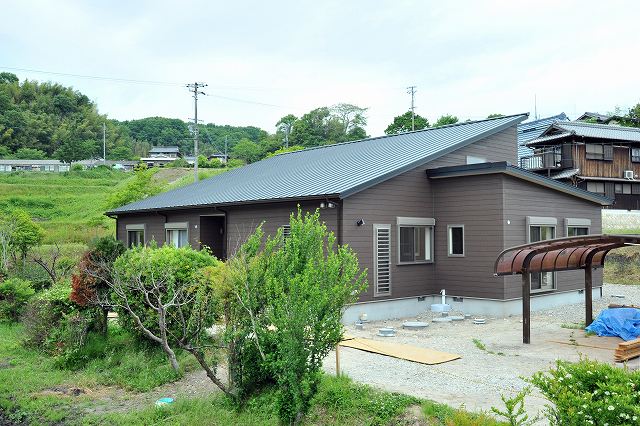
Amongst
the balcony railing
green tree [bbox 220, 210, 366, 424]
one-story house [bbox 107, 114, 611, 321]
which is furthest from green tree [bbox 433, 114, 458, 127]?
green tree [bbox 220, 210, 366, 424]

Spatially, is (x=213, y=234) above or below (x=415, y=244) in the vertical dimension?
above

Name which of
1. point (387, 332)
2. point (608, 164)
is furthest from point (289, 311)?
point (608, 164)

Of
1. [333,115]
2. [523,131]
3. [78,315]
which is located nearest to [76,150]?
[333,115]

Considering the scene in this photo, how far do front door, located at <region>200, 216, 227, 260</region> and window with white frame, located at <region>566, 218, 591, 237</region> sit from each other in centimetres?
958

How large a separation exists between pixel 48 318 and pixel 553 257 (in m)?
9.48

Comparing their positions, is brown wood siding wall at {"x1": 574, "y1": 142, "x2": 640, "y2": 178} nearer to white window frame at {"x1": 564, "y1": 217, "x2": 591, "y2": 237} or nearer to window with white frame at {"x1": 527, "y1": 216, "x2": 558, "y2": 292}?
white window frame at {"x1": 564, "y1": 217, "x2": 591, "y2": 237}

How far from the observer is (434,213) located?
1338 centimetres

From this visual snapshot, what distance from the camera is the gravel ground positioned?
21.0ft

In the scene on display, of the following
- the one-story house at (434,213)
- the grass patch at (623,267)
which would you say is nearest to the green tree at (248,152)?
the grass patch at (623,267)

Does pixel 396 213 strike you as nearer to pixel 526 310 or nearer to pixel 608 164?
pixel 526 310

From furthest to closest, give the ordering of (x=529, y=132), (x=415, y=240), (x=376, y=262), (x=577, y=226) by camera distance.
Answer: (x=529, y=132)
(x=577, y=226)
(x=415, y=240)
(x=376, y=262)

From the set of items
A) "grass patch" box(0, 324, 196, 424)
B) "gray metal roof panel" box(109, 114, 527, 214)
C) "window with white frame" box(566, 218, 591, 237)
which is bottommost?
"grass patch" box(0, 324, 196, 424)

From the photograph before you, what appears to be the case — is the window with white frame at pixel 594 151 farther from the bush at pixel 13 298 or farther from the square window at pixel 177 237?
the bush at pixel 13 298

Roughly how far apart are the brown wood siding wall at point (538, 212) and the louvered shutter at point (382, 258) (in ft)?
8.62
